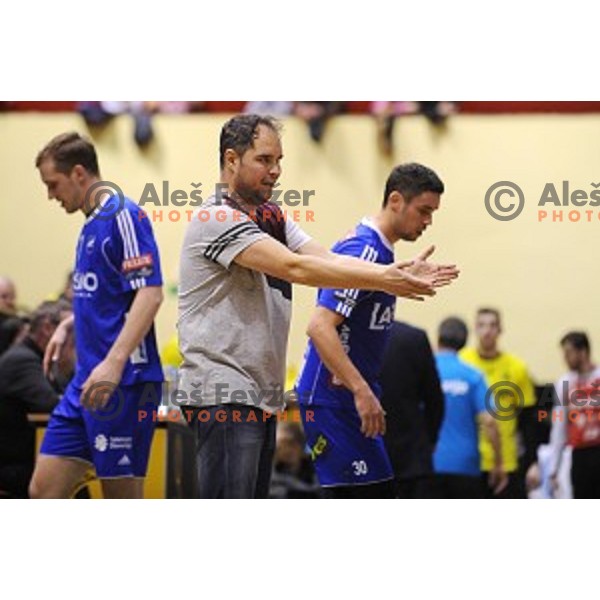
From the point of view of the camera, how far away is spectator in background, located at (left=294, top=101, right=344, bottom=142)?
957 cm

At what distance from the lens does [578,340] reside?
9953mm

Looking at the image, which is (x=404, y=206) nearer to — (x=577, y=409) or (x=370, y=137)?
(x=370, y=137)

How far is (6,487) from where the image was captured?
Result: 26.8ft

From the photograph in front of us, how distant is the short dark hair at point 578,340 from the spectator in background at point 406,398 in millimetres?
1251

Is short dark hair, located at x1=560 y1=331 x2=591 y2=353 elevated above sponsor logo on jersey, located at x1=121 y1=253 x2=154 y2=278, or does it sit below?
below

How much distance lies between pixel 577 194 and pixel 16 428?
3.26 meters

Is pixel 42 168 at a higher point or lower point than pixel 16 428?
higher

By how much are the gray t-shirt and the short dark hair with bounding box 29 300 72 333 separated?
83.1 inches

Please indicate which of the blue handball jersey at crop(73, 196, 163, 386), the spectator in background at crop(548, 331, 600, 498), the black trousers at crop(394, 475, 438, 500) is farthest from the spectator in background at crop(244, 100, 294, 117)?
the spectator in background at crop(548, 331, 600, 498)

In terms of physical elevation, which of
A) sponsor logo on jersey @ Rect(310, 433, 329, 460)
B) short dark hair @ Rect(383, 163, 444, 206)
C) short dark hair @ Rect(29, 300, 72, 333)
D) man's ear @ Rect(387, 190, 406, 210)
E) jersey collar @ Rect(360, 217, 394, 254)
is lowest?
sponsor logo on jersey @ Rect(310, 433, 329, 460)

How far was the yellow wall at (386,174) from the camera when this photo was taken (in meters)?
9.45

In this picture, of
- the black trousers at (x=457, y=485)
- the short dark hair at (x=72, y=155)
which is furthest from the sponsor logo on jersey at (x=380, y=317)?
the black trousers at (x=457, y=485)

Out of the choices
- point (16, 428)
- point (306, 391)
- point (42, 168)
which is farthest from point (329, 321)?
point (16, 428)

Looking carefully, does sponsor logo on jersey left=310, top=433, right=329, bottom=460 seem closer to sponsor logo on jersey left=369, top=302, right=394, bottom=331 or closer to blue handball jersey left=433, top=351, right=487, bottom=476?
sponsor logo on jersey left=369, top=302, right=394, bottom=331
